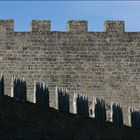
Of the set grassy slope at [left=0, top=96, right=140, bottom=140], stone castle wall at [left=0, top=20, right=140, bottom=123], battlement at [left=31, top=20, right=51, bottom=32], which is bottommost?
grassy slope at [left=0, top=96, right=140, bottom=140]

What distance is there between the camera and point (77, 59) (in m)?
22.5

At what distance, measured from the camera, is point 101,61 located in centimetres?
2256

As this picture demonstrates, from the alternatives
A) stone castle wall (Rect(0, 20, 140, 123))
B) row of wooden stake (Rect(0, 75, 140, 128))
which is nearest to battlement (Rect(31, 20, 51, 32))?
stone castle wall (Rect(0, 20, 140, 123))

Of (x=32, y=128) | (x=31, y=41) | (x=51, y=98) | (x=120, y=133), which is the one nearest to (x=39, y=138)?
(x=32, y=128)

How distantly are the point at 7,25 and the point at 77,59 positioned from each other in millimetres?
2688

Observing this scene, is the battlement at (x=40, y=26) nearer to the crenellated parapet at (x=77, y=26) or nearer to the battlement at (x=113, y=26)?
the crenellated parapet at (x=77, y=26)

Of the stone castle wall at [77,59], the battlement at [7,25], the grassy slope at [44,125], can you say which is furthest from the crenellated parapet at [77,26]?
the grassy slope at [44,125]

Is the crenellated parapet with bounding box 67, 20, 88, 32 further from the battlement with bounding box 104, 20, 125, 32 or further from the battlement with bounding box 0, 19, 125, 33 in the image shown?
the battlement with bounding box 104, 20, 125, 32

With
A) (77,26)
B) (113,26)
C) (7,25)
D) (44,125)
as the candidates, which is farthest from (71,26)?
(44,125)

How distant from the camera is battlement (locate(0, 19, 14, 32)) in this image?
73.6ft

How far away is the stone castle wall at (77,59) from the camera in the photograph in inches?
870

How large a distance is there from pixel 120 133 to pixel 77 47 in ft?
38.3

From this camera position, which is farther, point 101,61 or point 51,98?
point 101,61

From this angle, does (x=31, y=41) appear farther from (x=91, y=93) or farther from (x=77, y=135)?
(x=77, y=135)
